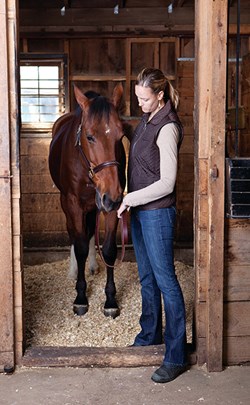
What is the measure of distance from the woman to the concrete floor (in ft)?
0.35

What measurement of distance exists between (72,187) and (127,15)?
262 cm

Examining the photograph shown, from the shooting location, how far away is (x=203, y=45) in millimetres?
2857

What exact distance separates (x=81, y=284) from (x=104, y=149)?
47.0 inches

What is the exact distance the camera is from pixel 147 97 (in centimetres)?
275

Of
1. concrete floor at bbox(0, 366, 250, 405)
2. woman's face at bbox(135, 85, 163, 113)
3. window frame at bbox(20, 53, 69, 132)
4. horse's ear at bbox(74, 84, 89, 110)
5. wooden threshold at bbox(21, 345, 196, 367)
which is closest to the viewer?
concrete floor at bbox(0, 366, 250, 405)

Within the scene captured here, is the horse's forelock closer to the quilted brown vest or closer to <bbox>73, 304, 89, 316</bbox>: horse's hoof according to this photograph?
the quilted brown vest

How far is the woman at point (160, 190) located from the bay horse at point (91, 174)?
426 mm

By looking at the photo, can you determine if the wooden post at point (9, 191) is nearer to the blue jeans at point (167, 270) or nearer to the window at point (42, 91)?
the blue jeans at point (167, 270)

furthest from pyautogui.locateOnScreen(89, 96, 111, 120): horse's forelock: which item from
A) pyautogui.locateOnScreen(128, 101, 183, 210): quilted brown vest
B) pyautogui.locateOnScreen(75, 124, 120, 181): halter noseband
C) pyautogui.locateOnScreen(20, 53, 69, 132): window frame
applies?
pyautogui.locateOnScreen(20, 53, 69, 132): window frame

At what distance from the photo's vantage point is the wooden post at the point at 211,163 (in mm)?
2779

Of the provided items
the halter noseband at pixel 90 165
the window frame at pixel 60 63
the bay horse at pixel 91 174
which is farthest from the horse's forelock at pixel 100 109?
the window frame at pixel 60 63

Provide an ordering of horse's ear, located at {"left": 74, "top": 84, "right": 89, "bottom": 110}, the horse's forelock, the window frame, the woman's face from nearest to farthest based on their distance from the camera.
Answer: the woman's face → the horse's forelock → horse's ear, located at {"left": 74, "top": 84, "right": 89, "bottom": 110} → the window frame

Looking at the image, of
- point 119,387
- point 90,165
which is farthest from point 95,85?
point 119,387

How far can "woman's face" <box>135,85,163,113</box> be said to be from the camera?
8.96ft
